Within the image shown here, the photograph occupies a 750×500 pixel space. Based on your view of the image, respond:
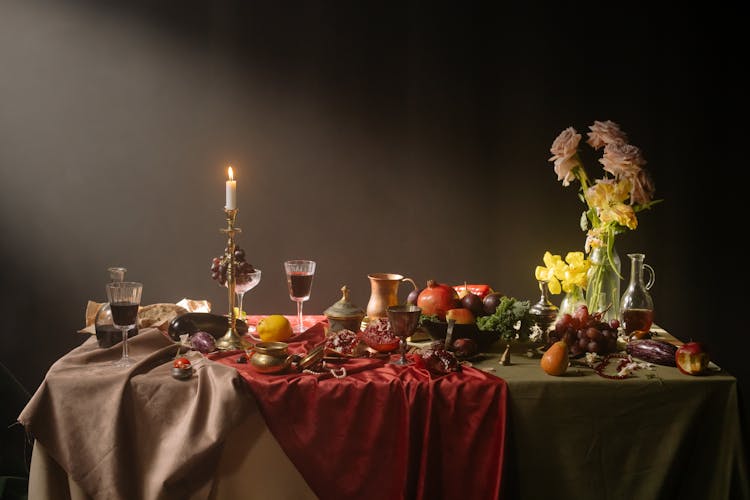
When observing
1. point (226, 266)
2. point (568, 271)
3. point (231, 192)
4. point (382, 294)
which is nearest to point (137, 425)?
point (226, 266)

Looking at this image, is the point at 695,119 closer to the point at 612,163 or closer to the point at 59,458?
the point at 612,163

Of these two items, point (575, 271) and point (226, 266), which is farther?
point (575, 271)

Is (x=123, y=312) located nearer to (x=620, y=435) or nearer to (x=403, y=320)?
(x=403, y=320)

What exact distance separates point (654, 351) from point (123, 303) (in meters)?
1.47

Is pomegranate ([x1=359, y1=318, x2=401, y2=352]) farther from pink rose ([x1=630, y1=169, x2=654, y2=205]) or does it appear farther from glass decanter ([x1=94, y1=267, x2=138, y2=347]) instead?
pink rose ([x1=630, y1=169, x2=654, y2=205])

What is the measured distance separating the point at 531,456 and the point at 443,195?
1.62 metres

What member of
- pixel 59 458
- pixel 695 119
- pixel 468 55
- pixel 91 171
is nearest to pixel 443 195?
pixel 468 55

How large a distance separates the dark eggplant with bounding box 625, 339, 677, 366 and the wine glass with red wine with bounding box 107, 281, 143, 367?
55.1 inches

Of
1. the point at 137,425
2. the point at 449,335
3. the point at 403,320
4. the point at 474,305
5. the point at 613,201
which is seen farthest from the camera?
the point at 613,201

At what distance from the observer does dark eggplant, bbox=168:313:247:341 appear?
2.03 metres

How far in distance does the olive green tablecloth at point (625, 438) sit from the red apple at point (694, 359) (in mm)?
25

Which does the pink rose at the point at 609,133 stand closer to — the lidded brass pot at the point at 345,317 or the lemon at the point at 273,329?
the lidded brass pot at the point at 345,317

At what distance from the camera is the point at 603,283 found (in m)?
2.23

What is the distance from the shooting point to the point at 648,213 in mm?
3070
